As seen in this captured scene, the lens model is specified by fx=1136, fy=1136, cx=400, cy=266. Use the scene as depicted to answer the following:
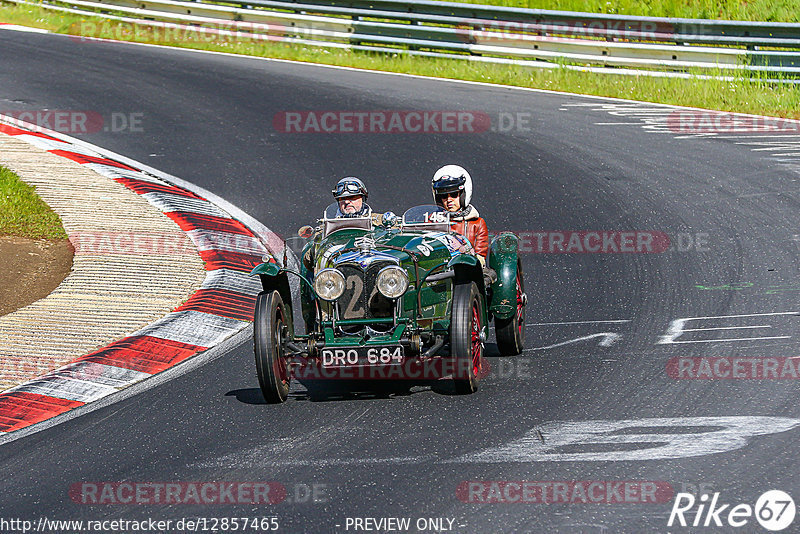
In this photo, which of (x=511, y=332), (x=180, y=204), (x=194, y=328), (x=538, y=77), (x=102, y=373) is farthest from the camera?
(x=538, y=77)

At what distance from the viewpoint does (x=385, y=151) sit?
50.6 feet

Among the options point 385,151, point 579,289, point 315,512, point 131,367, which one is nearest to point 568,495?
point 315,512

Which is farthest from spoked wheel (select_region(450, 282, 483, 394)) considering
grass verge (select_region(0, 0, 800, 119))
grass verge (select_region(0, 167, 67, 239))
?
grass verge (select_region(0, 0, 800, 119))

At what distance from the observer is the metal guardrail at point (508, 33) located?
17984 millimetres

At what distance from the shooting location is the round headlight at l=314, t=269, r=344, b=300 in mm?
7559

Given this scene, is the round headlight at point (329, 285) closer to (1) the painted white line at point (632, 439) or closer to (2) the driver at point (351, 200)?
(2) the driver at point (351, 200)

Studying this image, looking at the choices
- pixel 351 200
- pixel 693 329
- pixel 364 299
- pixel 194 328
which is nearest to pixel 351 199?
pixel 351 200

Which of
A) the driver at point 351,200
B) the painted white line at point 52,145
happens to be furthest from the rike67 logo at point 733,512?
the painted white line at point 52,145

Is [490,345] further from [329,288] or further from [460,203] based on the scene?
[329,288]

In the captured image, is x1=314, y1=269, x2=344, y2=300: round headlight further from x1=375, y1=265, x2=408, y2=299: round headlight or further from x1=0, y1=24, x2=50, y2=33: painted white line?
x1=0, y1=24, x2=50, y2=33: painted white line

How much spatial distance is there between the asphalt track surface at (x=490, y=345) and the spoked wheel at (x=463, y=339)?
0.42 feet

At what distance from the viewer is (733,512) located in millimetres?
5363

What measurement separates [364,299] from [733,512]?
3.08m

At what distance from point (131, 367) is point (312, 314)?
147 centimetres
